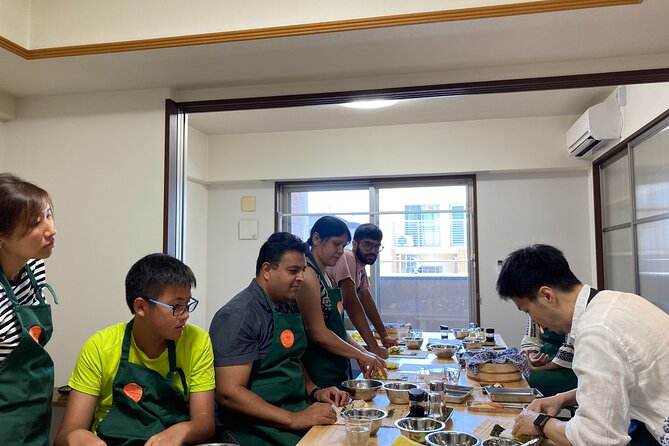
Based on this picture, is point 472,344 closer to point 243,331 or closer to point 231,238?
point 243,331

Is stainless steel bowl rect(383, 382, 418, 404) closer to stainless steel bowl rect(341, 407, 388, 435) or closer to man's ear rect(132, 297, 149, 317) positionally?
stainless steel bowl rect(341, 407, 388, 435)

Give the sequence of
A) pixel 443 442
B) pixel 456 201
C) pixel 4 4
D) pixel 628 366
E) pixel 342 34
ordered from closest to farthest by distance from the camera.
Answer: pixel 628 366 → pixel 443 442 → pixel 342 34 → pixel 4 4 → pixel 456 201

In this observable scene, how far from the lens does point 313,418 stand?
1.71 metres

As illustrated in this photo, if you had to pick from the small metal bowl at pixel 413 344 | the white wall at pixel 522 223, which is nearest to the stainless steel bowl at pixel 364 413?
the small metal bowl at pixel 413 344

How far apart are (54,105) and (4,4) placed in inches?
28.0

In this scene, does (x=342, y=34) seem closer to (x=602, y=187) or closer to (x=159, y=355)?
(x=159, y=355)

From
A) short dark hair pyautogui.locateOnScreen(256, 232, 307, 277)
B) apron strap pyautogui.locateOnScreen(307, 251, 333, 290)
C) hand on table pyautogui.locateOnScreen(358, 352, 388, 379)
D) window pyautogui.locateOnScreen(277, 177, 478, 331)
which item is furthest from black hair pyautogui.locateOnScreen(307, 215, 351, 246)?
window pyautogui.locateOnScreen(277, 177, 478, 331)

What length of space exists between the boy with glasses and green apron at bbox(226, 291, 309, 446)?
0.17 m

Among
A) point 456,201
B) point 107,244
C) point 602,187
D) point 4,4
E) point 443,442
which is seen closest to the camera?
point 443,442

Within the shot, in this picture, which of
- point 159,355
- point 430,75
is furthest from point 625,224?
point 159,355

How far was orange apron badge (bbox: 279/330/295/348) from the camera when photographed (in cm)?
191

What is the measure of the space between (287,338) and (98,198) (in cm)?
173

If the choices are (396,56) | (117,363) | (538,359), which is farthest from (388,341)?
(117,363)

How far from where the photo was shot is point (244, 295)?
1.95 metres
